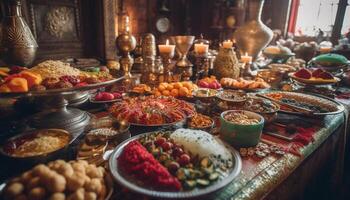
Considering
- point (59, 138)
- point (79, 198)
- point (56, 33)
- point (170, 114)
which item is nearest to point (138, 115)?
point (170, 114)

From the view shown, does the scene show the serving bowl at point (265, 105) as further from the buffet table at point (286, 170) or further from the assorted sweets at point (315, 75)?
the assorted sweets at point (315, 75)

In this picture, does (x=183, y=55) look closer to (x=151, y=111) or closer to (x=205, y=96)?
(x=205, y=96)

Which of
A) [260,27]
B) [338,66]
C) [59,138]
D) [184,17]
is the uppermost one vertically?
[184,17]

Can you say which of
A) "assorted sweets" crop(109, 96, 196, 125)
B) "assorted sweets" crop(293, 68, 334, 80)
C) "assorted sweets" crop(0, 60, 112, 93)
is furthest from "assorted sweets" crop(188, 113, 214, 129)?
"assorted sweets" crop(293, 68, 334, 80)

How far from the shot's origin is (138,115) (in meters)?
1.32

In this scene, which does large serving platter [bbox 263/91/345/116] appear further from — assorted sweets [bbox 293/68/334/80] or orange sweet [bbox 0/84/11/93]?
orange sweet [bbox 0/84/11/93]

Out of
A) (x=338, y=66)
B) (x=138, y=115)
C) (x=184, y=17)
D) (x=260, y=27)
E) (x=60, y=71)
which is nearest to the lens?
(x=138, y=115)

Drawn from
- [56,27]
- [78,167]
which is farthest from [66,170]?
[56,27]

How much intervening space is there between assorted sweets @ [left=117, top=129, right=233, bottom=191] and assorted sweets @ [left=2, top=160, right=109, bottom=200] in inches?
4.9

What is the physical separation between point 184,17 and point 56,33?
4.11m

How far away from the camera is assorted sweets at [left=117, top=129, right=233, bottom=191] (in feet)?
2.56

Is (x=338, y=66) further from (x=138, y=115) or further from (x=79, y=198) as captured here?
(x=79, y=198)

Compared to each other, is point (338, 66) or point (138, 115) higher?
point (338, 66)

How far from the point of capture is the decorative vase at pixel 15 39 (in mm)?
1646
